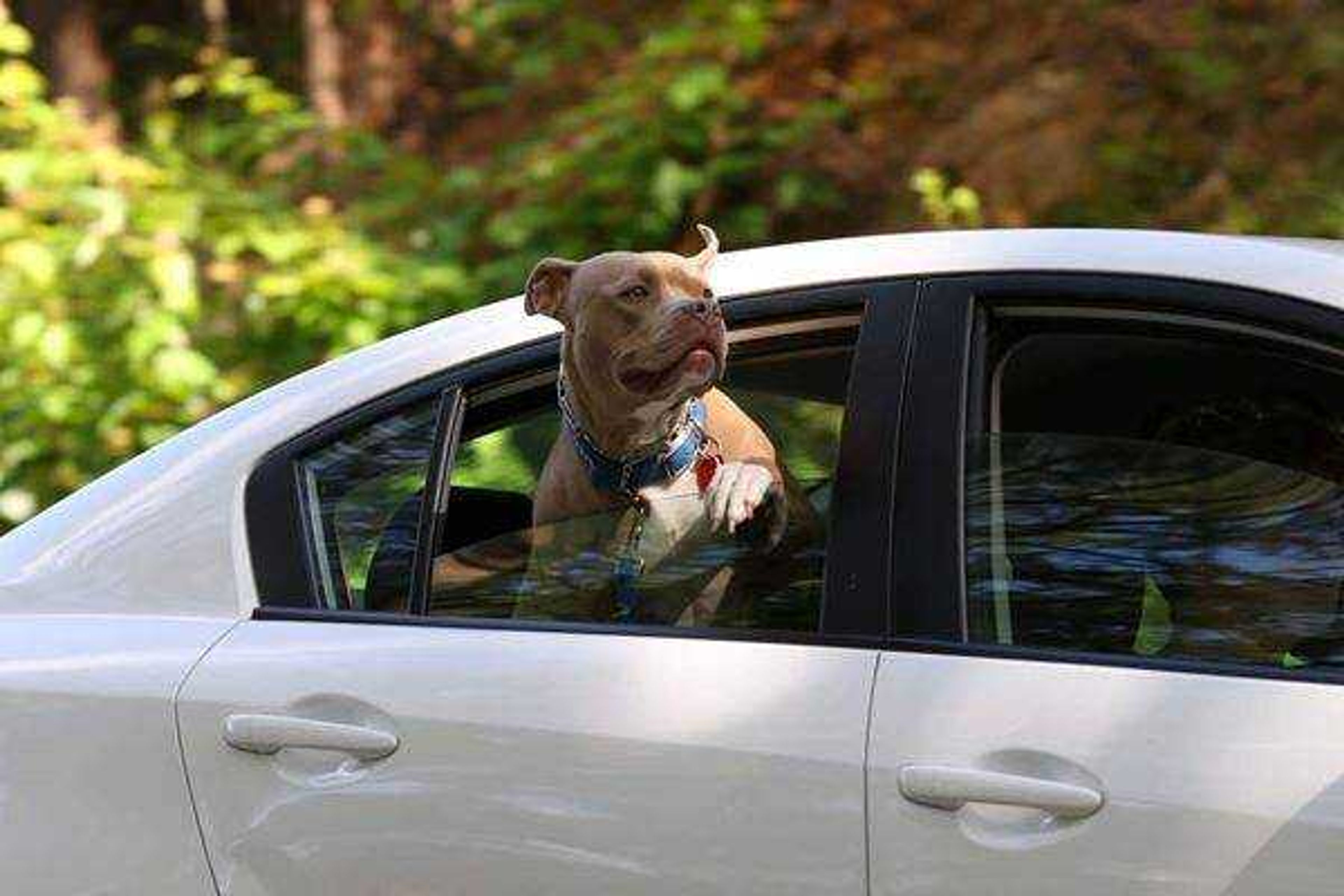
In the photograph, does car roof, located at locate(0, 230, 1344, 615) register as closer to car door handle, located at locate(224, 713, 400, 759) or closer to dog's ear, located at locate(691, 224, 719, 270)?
dog's ear, located at locate(691, 224, 719, 270)

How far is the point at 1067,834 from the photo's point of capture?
94.7 inches

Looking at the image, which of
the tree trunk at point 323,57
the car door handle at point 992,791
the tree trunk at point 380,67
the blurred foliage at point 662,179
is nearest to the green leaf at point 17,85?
the blurred foliage at point 662,179

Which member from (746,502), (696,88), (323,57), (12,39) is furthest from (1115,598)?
(323,57)

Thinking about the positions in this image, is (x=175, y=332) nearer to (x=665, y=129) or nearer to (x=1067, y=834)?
(x=665, y=129)

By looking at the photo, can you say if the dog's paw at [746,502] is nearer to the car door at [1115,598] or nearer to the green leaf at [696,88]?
the car door at [1115,598]

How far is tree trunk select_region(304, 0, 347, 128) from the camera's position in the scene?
11.9 metres

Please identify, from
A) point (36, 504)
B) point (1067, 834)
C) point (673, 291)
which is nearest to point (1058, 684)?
point (1067, 834)

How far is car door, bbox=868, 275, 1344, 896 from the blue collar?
0.34m

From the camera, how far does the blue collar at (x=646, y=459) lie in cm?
294

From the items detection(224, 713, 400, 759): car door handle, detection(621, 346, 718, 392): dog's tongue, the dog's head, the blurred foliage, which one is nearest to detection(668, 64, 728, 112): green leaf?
the blurred foliage

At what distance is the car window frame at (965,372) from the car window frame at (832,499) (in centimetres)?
2

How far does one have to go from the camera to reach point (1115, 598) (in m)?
2.61

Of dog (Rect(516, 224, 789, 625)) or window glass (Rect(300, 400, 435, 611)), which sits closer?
dog (Rect(516, 224, 789, 625))

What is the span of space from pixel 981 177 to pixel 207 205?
2871 mm
